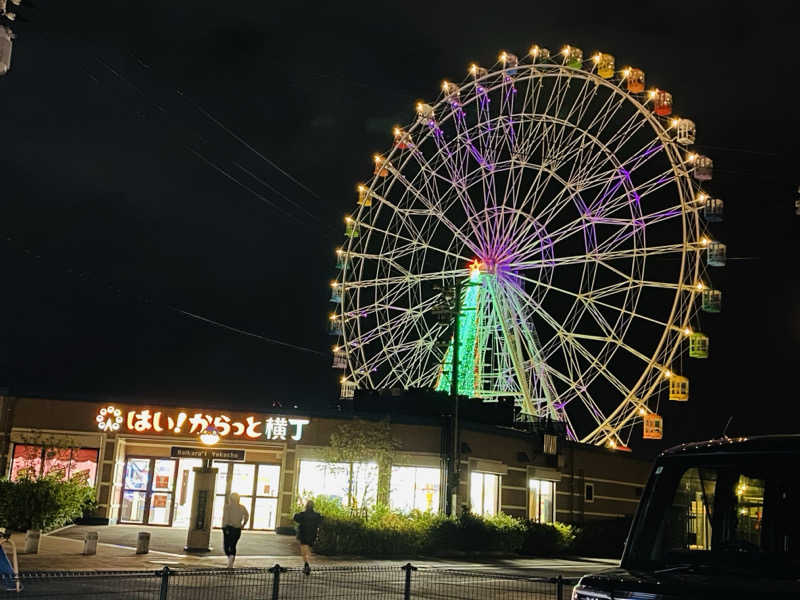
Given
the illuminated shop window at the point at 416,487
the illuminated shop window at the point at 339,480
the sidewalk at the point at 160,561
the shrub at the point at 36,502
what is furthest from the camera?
the illuminated shop window at the point at 416,487

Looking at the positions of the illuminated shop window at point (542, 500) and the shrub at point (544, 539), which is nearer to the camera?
the shrub at point (544, 539)

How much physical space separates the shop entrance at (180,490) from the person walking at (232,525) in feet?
34.7

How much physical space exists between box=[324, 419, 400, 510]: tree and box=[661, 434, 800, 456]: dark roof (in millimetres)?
20485

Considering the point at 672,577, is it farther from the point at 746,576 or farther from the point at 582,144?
the point at 582,144

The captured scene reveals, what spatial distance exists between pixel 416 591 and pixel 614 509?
25114mm

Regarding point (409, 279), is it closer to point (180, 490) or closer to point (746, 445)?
point (180, 490)

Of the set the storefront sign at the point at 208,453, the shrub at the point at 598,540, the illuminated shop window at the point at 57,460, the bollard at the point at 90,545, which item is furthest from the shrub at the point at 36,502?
the shrub at the point at 598,540

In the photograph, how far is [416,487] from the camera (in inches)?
1137

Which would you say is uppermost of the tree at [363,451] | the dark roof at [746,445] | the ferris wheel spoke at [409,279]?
the ferris wheel spoke at [409,279]

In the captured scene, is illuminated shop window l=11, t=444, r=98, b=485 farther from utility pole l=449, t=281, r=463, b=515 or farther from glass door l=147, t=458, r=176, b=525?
utility pole l=449, t=281, r=463, b=515

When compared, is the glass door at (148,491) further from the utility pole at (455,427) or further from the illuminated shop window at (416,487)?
the utility pole at (455,427)

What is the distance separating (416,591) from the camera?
578 inches

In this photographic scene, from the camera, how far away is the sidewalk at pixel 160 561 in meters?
16.6

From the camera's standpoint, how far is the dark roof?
20.5 ft
